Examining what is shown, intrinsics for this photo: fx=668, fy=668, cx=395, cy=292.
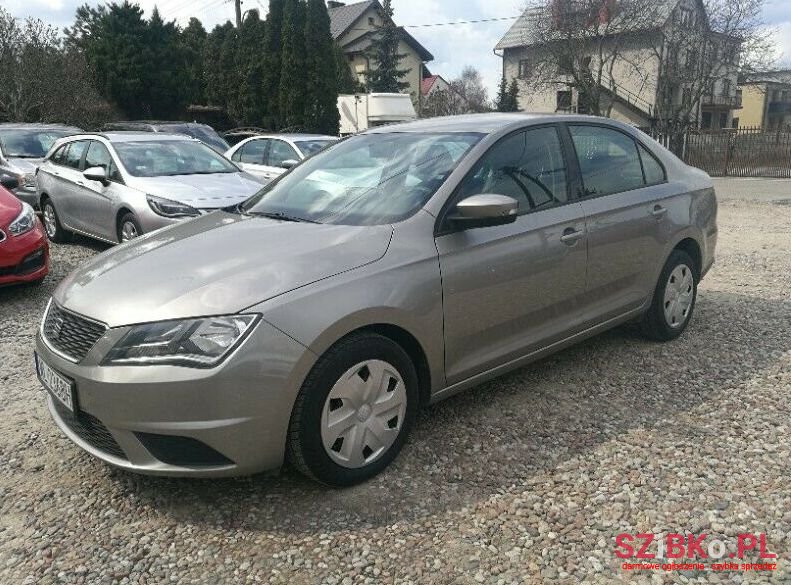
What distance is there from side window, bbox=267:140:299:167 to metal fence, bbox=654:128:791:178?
54.7 feet

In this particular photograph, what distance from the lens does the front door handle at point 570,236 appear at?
12.3ft

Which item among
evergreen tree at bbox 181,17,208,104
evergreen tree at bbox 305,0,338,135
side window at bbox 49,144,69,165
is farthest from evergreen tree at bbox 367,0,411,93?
side window at bbox 49,144,69,165

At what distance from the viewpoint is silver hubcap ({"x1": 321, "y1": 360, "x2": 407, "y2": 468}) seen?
2.80 meters

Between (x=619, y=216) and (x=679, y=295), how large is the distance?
105cm

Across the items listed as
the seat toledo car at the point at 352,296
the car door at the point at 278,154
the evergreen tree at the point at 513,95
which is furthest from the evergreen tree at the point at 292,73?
the seat toledo car at the point at 352,296

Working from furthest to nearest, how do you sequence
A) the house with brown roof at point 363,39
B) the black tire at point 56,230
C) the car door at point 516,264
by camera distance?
the house with brown roof at point 363,39 < the black tire at point 56,230 < the car door at point 516,264

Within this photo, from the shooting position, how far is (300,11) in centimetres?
3006

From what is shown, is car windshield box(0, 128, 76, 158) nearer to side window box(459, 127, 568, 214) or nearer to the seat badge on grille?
the seat badge on grille

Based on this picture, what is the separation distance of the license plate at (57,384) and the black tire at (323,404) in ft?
3.02

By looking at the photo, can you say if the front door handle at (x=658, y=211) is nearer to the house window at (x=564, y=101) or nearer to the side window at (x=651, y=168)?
the side window at (x=651, y=168)

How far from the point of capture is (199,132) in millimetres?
16656

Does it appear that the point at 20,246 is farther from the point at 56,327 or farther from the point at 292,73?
the point at 292,73

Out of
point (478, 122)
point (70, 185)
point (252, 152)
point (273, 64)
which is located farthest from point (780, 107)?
point (478, 122)

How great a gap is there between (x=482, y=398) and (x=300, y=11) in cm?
2973
